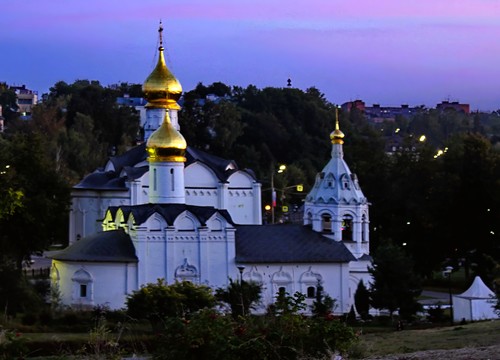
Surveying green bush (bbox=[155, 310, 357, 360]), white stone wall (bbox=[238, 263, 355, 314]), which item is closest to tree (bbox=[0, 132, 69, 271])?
white stone wall (bbox=[238, 263, 355, 314])

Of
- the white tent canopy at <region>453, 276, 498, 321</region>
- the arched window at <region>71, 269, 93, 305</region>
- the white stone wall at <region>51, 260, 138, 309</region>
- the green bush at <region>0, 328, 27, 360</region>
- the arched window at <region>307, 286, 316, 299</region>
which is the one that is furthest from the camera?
the arched window at <region>307, 286, 316, 299</region>

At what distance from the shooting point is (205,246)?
114 feet

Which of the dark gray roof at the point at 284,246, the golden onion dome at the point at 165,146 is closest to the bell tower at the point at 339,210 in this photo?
the dark gray roof at the point at 284,246

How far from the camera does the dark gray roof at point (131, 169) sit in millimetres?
40625

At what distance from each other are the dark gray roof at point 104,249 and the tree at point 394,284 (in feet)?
22.7

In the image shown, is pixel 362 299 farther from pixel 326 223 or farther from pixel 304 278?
pixel 326 223

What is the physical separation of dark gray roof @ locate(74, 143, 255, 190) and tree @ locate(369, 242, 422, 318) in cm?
945

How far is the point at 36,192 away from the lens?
41656 mm

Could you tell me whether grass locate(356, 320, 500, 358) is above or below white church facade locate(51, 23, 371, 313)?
below

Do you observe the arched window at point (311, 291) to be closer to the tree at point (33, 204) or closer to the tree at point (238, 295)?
the tree at point (238, 295)

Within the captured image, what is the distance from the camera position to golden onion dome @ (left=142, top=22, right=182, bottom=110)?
4134cm

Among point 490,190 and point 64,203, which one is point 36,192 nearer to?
point 64,203

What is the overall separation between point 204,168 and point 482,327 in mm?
19561

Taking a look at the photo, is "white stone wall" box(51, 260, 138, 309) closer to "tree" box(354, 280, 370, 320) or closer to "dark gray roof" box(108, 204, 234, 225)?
"dark gray roof" box(108, 204, 234, 225)
